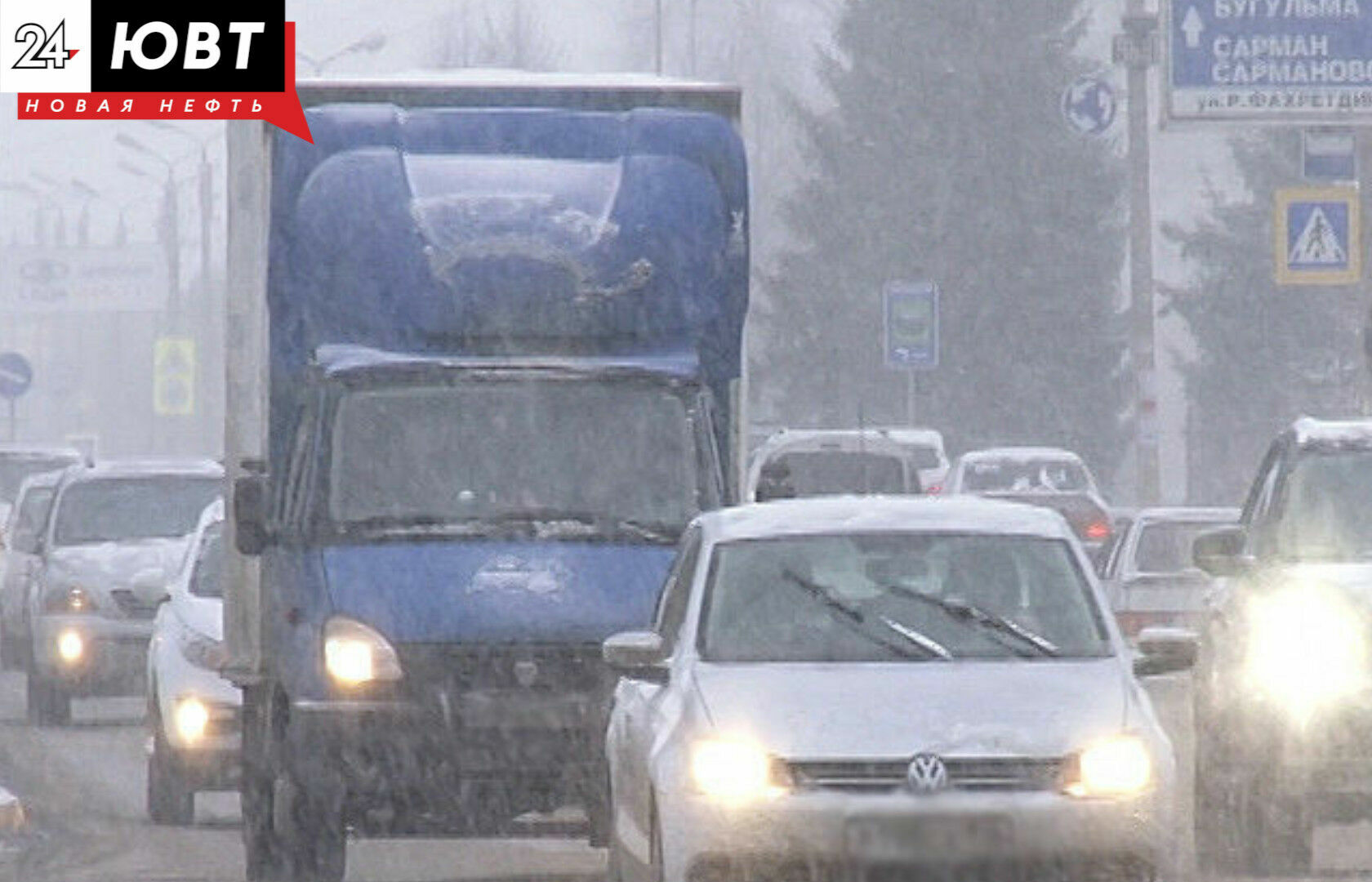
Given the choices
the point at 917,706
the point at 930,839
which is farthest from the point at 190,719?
the point at 930,839

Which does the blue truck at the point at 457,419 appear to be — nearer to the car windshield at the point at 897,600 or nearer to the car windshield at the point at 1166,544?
the car windshield at the point at 897,600

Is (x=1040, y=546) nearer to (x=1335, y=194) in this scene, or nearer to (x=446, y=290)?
(x=446, y=290)

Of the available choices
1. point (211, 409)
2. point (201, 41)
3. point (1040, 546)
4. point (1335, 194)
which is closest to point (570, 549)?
point (1040, 546)

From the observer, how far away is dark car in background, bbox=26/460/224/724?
27.7 metres

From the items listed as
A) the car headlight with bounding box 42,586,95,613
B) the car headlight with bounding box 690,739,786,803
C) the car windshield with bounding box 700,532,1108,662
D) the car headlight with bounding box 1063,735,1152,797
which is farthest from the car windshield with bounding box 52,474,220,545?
the car headlight with bounding box 1063,735,1152,797

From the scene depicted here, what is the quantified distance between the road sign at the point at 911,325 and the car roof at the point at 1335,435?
129ft

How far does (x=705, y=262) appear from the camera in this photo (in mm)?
16094

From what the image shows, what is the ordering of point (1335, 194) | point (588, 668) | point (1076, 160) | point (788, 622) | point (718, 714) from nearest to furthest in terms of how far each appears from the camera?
point (718, 714), point (788, 622), point (588, 668), point (1335, 194), point (1076, 160)

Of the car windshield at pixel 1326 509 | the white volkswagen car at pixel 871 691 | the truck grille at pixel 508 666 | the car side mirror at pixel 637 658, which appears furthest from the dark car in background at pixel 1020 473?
the car side mirror at pixel 637 658

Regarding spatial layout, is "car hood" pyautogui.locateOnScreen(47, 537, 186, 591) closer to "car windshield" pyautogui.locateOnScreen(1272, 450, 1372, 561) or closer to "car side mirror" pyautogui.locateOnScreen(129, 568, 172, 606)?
"car side mirror" pyautogui.locateOnScreen(129, 568, 172, 606)

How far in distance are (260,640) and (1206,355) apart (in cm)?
6379

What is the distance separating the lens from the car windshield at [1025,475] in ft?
153

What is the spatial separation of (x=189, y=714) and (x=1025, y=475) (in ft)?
95.7

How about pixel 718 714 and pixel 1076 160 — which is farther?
pixel 1076 160
